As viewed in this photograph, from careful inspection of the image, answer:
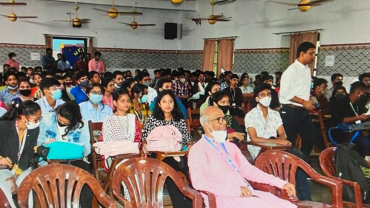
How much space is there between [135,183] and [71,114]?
1.11 meters

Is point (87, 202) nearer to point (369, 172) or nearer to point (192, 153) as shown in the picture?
point (192, 153)

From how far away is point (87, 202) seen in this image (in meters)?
3.08

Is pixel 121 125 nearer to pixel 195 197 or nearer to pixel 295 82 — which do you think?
pixel 195 197

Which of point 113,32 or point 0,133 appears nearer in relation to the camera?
point 0,133

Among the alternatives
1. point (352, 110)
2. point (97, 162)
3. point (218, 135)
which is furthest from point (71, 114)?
point (352, 110)

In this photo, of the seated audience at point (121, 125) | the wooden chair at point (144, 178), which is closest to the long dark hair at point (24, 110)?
the seated audience at point (121, 125)

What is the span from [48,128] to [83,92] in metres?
2.58

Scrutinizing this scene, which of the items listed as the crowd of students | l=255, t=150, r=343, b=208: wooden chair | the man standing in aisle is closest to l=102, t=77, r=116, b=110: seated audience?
the crowd of students

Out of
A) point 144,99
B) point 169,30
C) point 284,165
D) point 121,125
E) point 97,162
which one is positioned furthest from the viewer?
point 169,30

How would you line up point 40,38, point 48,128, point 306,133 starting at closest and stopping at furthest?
1. point 48,128
2. point 306,133
3. point 40,38

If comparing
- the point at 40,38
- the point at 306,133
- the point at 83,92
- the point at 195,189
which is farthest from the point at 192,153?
the point at 40,38

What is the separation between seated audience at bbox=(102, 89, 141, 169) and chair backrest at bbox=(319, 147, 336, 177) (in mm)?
1775

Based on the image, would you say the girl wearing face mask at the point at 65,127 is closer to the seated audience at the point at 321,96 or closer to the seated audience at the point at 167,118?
the seated audience at the point at 167,118

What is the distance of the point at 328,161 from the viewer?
3.24 m
